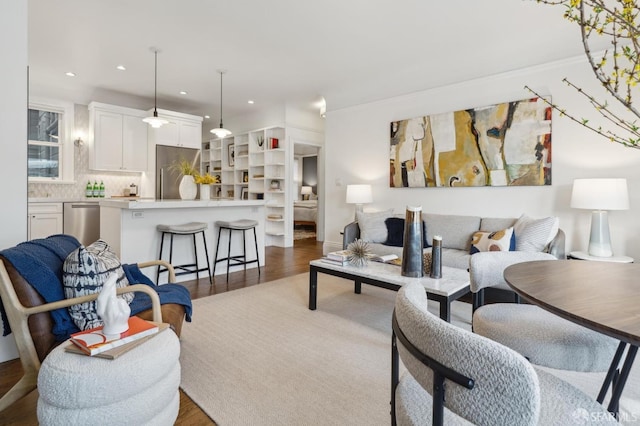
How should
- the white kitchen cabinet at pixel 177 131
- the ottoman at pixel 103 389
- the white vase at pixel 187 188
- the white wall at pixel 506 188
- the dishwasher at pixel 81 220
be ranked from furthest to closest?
the white kitchen cabinet at pixel 177 131 → the dishwasher at pixel 81 220 → the white vase at pixel 187 188 → the white wall at pixel 506 188 → the ottoman at pixel 103 389

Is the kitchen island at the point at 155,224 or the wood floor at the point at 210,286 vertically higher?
the kitchen island at the point at 155,224

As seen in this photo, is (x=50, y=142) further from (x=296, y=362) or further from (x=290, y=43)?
(x=296, y=362)

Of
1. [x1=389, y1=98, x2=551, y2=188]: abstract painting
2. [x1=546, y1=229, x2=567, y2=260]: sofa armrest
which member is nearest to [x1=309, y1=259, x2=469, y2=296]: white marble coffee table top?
[x1=546, y1=229, x2=567, y2=260]: sofa armrest

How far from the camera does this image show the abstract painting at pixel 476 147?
12.7ft

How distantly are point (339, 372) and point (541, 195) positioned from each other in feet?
10.8

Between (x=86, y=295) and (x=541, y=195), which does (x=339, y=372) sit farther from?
(x=541, y=195)

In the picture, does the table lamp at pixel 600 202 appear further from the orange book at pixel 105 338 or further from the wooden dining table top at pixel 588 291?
the orange book at pixel 105 338

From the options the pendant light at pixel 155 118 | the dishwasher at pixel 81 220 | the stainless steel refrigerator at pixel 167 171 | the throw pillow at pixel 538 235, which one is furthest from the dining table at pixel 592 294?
the stainless steel refrigerator at pixel 167 171

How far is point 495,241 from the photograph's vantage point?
3.38m

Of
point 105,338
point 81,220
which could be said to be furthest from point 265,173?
point 105,338

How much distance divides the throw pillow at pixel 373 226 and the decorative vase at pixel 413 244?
183 centimetres

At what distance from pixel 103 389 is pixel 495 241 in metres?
3.39

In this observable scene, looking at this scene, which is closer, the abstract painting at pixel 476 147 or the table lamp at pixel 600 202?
the table lamp at pixel 600 202

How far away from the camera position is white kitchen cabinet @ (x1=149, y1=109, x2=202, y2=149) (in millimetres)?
6324
